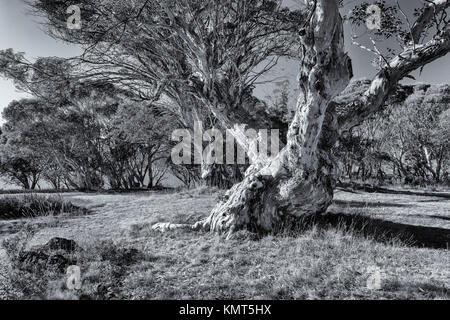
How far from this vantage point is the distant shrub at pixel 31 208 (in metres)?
8.18

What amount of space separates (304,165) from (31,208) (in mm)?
8114

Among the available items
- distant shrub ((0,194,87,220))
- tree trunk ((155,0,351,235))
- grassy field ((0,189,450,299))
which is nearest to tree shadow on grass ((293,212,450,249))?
grassy field ((0,189,450,299))

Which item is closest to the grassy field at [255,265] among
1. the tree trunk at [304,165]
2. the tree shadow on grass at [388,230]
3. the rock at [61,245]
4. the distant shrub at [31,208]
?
the tree shadow on grass at [388,230]

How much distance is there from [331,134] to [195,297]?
4.29 m

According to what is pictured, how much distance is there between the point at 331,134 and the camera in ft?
19.7

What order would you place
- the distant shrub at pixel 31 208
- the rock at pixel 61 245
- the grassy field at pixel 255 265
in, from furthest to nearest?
the distant shrub at pixel 31 208, the rock at pixel 61 245, the grassy field at pixel 255 265

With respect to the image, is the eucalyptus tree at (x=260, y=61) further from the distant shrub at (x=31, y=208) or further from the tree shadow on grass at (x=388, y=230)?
the distant shrub at (x=31, y=208)

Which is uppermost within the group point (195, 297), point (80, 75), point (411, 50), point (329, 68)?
point (80, 75)

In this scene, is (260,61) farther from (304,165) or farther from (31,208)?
(31,208)

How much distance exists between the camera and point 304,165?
5.49 metres

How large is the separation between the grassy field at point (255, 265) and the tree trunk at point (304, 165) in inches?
15.1

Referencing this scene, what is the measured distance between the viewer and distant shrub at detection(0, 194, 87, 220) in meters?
8.18
